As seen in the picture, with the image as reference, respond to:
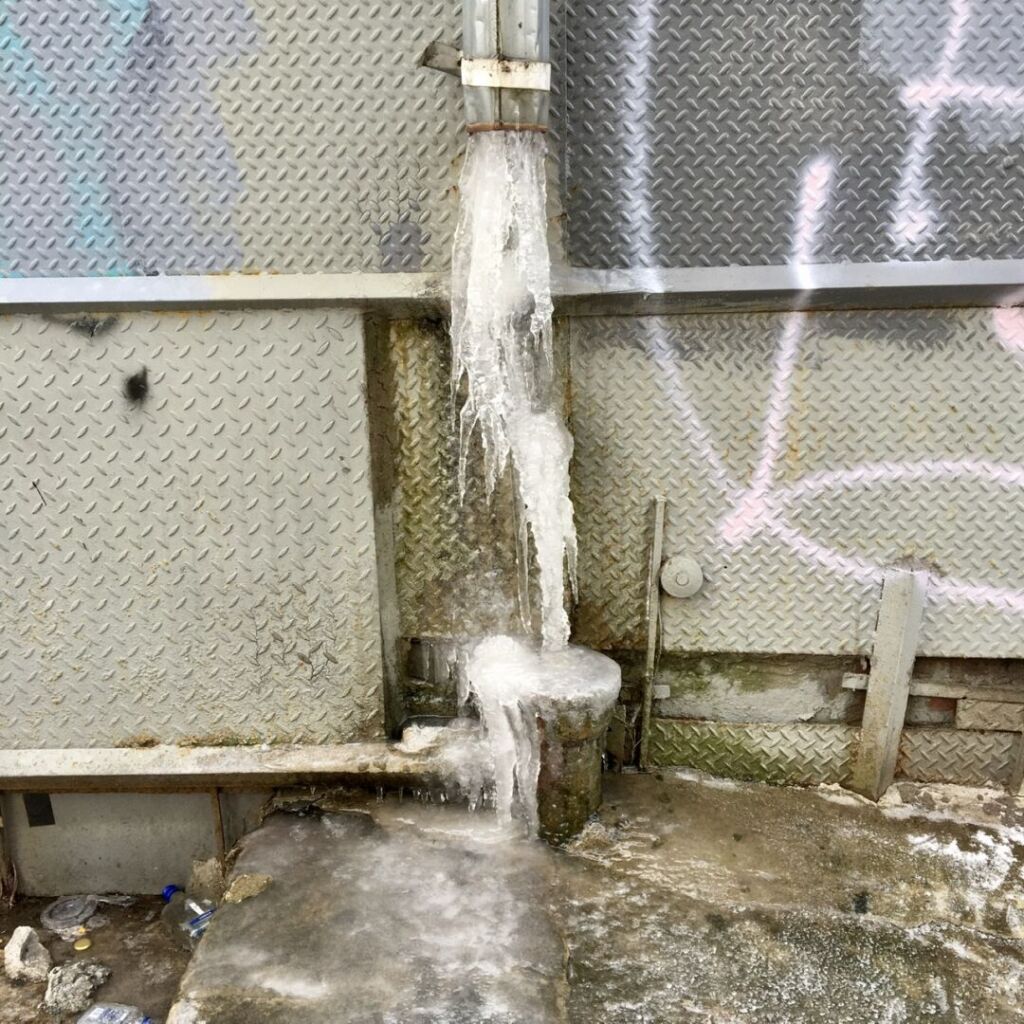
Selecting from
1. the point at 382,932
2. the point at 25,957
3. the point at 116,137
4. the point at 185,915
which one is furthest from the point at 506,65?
the point at 25,957

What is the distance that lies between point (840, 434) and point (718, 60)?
1.32 metres

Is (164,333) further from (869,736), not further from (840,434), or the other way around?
(869,736)

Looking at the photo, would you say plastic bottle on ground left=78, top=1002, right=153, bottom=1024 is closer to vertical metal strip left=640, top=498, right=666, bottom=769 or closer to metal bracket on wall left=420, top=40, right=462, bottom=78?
vertical metal strip left=640, top=498, right=666, bottom=769

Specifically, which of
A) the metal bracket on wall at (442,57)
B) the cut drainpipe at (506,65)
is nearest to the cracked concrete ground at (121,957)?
the cut drainpipe at (506,65)

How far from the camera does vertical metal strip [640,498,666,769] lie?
9.45 ft

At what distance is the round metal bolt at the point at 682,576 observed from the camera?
289 cm

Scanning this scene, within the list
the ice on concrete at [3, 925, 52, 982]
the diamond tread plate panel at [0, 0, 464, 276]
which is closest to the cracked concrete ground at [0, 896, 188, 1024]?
the ice on concrete at [3, 925, 52, 982]

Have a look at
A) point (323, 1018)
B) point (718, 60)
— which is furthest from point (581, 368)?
point (323, 1018)

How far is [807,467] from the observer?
2812 millimetres

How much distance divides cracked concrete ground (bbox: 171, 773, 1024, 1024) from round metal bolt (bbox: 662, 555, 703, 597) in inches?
31.2

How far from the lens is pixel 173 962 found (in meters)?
2.84

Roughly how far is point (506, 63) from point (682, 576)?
179 cm

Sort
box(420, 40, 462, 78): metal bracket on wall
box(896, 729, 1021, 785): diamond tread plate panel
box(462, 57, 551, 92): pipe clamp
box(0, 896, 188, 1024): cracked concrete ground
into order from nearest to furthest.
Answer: box(462, 57, 551, 92): pipe clamp → box(420, 40, 462, 78): metal bracket on wall → box(0, 896, 188, 1024): cracked concrete ground → box(896, 729, 1021, 785): diamond tread plate panel

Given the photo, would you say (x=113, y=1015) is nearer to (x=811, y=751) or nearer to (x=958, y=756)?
(x=811, y=751)
